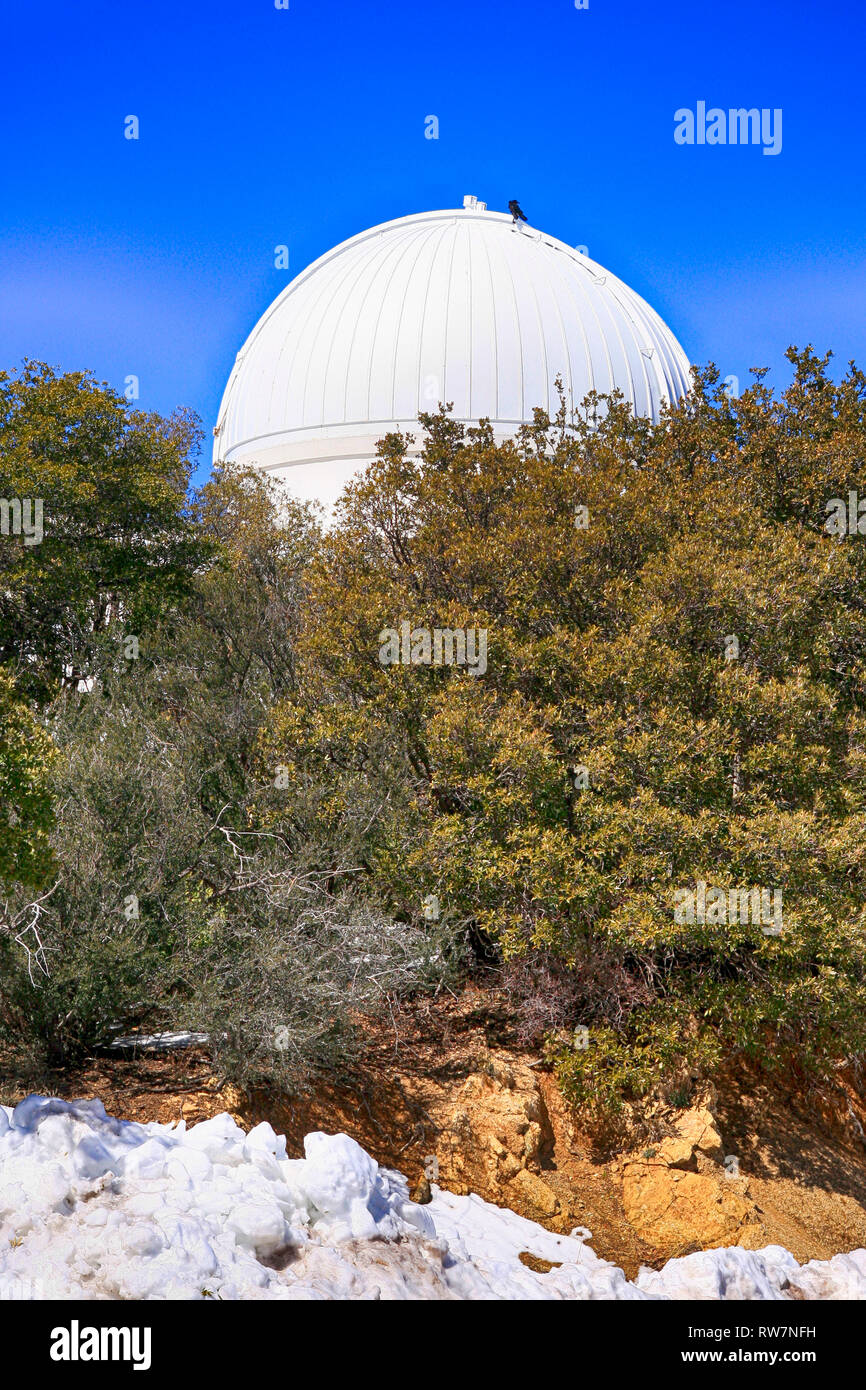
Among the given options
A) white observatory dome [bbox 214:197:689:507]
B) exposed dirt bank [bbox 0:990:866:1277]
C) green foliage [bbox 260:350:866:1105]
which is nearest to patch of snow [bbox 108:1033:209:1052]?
exposed dirt bank [bbox 0:990:866:1277]

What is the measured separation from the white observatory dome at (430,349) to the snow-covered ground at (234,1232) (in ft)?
A: 72.1

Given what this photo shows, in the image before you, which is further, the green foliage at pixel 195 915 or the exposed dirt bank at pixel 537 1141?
the exposed dirt bank at pixel 537 1141

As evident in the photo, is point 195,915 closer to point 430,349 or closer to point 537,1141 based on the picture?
point 537,1141

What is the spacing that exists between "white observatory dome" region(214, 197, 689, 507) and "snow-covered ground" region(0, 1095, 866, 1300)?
22.0m

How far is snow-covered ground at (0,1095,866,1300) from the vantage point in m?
6.45

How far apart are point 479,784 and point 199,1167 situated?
4.83 metres

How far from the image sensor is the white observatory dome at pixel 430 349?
29.1 meters

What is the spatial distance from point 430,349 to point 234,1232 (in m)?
25.9

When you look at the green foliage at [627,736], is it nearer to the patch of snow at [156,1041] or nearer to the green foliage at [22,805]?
the patch of snow at [156,1041]

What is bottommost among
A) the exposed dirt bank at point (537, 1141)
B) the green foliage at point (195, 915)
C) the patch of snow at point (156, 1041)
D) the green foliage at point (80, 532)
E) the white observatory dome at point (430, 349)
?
the exposed dirt bank at point (537, 1141)

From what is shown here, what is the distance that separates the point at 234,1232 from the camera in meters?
6.89

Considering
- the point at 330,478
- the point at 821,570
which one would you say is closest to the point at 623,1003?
the point at 821,570

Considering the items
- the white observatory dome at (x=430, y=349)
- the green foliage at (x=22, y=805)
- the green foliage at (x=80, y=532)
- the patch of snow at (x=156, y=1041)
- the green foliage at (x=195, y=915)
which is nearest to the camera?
the green foliage at (x=22, y=805)

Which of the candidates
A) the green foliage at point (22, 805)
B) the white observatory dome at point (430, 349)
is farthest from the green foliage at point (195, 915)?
the white observatory dome at point (430, 349)
